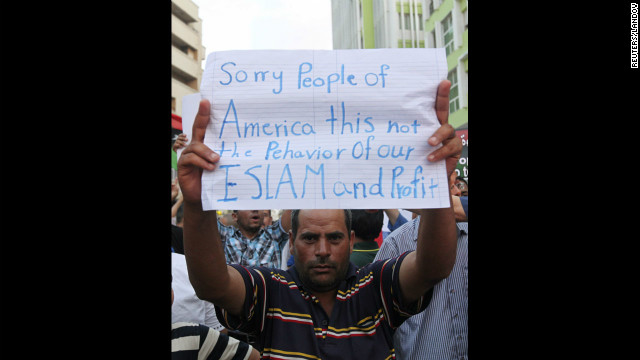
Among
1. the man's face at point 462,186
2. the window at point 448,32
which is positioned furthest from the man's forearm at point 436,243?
the window at point 448,32

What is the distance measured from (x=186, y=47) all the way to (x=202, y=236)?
42.0 meters

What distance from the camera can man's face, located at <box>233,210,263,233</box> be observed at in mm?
4258

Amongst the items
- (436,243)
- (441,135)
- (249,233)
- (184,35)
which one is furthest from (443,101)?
(184,35)

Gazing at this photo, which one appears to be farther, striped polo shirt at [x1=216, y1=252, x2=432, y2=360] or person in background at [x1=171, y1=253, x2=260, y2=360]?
person in background at [x1=171, y1=253, x2=260, y2=360]

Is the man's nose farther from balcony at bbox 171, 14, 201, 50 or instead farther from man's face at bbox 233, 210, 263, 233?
balcony at bbox 171, 14, 201, 50

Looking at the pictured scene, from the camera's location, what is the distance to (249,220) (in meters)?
4.29

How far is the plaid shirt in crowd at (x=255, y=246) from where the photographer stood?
4203 millimetres

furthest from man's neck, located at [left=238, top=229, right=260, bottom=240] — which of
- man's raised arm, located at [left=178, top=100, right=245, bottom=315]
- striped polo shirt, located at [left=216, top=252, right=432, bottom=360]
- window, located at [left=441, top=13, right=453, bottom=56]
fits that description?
window, located at [left=441, top=13, right=453, bottom=56]

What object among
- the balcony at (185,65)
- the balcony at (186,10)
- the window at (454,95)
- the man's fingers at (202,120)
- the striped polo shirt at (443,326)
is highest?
the balcony at (186,10)

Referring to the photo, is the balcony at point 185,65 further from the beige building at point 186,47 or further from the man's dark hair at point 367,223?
the man's dark hair at point 367,223

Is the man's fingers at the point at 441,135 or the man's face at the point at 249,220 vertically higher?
the man's fingers at the point at 441,135

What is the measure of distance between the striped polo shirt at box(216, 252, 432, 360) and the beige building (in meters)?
35.7

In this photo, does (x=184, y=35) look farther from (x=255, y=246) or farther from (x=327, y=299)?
(x=327, y=299)

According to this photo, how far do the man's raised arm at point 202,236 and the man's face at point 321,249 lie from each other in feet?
1.01
